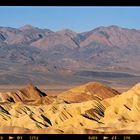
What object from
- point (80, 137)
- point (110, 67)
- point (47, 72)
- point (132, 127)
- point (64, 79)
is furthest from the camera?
point (110, 67)

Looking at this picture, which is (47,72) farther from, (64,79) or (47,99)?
(47,99)

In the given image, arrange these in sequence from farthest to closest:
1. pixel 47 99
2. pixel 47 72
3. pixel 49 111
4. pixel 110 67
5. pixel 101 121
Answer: pixel 110 67 → pixel 47 72 → pixel 47 99 → pixel 49 111 → pixel 101 121

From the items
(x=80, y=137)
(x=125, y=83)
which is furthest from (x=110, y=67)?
(x=80, y=137)

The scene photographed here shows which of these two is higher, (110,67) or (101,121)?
(110,67)

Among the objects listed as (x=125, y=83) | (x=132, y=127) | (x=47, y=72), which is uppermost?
(x=47, y=72)

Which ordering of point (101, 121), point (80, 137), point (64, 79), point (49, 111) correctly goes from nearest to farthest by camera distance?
point (80, 137) < point (101, 121) < point (49, 111) < point (64, 79)

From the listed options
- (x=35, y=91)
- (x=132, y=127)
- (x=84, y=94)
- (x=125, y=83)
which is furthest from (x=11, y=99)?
(x=125, y=83)

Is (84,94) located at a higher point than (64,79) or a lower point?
lower

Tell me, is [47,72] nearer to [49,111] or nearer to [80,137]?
[49,111]

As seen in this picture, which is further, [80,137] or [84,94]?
[84,94]
